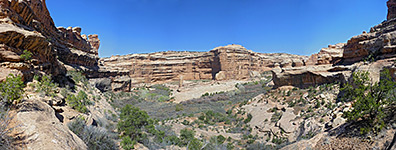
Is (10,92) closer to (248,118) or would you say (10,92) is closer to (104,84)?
(248,118)

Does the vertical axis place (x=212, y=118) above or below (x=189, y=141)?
below

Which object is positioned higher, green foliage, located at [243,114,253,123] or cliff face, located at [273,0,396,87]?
cliff face, located at [273,0,396,87]

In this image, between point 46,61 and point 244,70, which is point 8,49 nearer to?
point 46,61

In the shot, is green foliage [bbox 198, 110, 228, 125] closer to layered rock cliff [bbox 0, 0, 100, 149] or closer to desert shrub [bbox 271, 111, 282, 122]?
desert shrub [bbox 271, 111, 282, 122]

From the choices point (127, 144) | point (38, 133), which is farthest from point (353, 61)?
point (38, 133)

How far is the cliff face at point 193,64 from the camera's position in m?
49.5

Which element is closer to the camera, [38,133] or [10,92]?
[38,133]

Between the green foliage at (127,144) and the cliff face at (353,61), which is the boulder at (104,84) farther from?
the cliff face at (353,61)

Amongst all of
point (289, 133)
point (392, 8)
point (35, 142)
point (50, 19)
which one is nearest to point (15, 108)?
point (35, 142)

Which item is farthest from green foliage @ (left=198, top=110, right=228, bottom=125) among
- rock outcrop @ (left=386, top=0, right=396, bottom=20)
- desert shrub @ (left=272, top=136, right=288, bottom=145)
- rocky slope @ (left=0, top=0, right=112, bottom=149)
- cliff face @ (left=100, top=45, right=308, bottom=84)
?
rock outcrop @ (left=386, top=0, right=396, bottom=20)

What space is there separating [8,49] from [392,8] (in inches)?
1805

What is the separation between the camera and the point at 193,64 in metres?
56.4

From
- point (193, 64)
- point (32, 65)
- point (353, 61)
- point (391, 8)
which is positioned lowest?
point (32, 65)

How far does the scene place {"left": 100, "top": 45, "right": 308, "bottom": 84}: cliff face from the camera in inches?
1948
